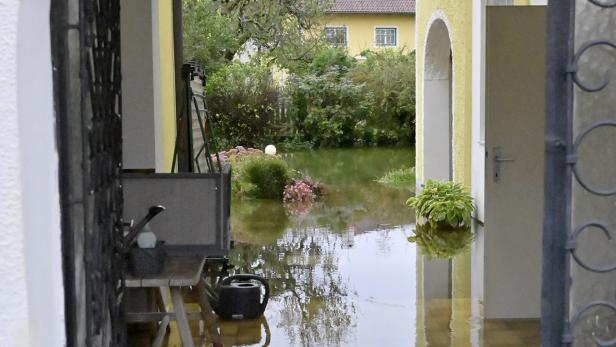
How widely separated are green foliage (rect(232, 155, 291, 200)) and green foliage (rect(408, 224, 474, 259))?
3682mm

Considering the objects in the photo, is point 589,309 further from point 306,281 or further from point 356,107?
point 356,107

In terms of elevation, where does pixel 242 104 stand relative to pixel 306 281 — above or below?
above

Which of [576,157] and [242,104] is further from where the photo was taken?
[242,104]

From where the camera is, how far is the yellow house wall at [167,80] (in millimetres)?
6633

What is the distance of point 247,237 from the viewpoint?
1041cm

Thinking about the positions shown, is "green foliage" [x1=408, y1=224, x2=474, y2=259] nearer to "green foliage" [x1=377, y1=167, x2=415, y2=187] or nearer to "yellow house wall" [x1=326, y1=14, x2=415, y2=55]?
"green foliage" [x1=377, y1=167, x2=415, y2=187]

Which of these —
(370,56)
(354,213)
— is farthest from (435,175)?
(370,56)

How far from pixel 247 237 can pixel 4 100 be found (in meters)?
8.24

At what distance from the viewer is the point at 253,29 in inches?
786

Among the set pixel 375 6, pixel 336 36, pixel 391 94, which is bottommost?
pixel 391 94

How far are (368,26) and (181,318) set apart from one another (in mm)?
30777

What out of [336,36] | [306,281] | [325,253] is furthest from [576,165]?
[336,36]

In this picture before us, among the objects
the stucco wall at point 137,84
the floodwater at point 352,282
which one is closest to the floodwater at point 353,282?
the floodwater at point 352,282

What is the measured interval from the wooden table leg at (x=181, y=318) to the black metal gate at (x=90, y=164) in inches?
46.1
